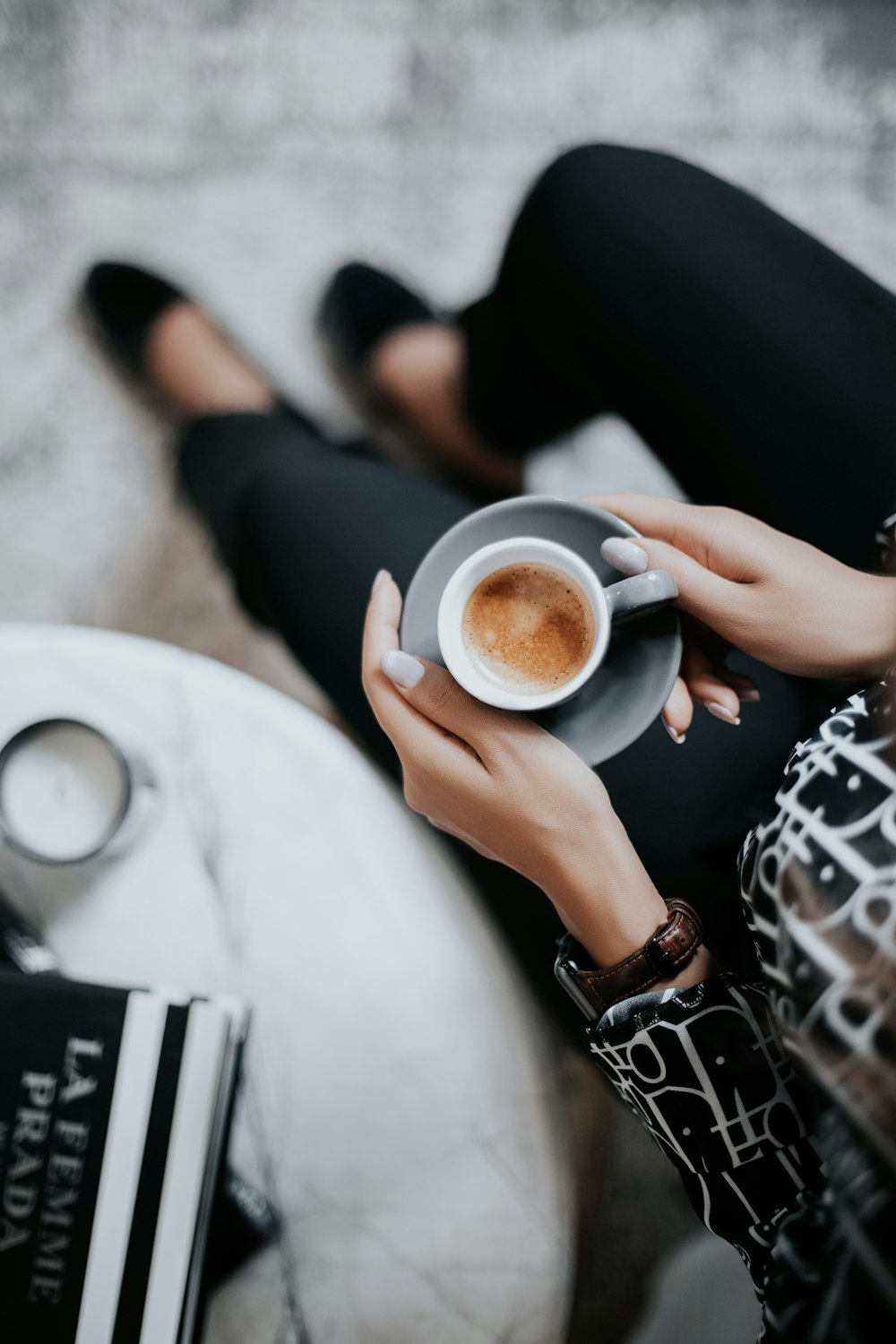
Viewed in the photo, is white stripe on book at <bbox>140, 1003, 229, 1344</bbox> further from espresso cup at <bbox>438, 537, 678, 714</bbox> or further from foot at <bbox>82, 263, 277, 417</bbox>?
foot at <bbox>82, 263, 277, 417</bbox>

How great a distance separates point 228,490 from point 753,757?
2.09 ft

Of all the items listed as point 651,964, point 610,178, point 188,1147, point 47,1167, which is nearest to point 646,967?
point 651,964

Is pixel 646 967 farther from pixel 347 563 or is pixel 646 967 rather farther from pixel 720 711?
pixel 347 563

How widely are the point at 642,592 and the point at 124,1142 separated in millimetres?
549

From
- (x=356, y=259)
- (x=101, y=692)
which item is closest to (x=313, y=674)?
(x=101, y=692)

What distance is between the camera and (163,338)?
3.99ft

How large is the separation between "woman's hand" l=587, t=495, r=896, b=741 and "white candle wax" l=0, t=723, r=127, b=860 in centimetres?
44

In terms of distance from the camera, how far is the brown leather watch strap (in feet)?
1.91

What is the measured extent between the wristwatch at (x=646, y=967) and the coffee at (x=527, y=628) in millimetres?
192

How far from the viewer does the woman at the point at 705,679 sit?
49 centimetres

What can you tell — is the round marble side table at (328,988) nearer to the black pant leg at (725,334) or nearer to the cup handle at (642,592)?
the cup handle at (642,592)

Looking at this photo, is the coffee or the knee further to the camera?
the knee

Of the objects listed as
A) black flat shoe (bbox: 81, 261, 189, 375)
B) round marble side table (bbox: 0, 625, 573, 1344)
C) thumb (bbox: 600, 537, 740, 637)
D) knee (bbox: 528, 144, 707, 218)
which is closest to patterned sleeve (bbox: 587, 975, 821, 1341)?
round marble side table (bbox: 0, 625, 573, 1344)

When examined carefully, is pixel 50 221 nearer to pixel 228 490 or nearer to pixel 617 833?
pixel 228 490
